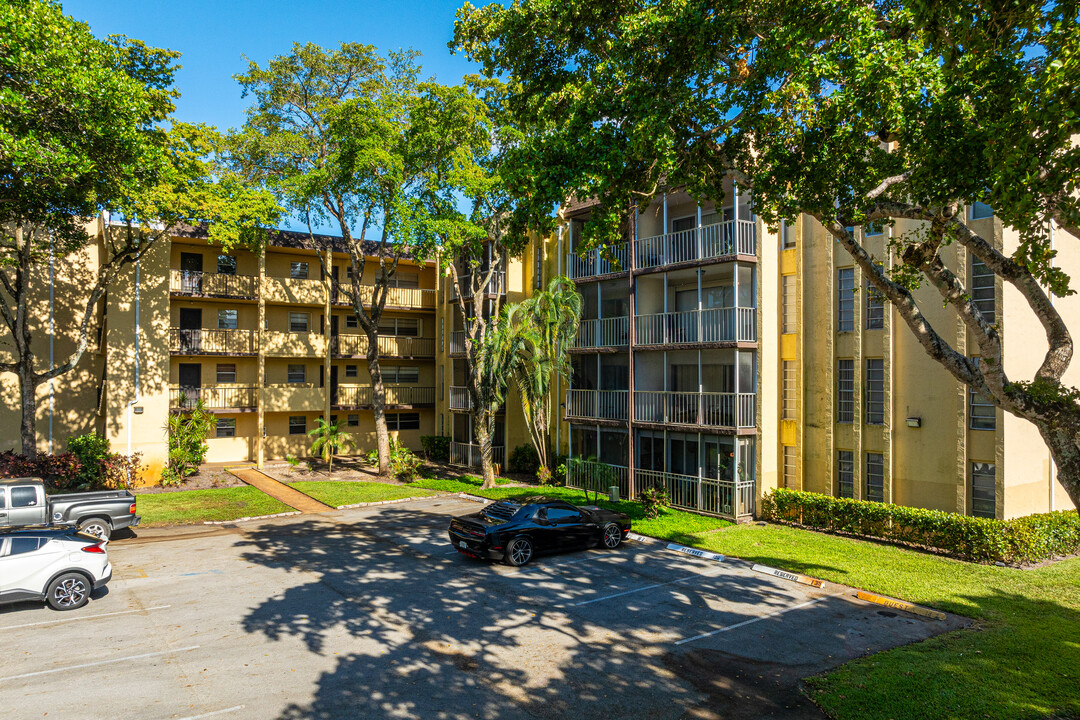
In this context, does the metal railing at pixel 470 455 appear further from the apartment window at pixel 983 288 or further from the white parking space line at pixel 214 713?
the white parking space line at pixel 214 713

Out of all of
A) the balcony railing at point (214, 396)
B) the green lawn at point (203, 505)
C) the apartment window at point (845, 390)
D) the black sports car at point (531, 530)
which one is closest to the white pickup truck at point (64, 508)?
the green lawn at point (203, 505)

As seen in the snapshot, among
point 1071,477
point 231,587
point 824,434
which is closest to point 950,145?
point 1071,477

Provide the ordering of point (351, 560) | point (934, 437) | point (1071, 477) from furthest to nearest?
point (934, 437), point (351, 560), point (1071, 477)

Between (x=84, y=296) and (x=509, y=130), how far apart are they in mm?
19911

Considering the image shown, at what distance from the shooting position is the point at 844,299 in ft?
69.3

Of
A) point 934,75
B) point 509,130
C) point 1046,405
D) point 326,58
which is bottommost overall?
point 1046,405

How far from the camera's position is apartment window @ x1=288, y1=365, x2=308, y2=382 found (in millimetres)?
34188

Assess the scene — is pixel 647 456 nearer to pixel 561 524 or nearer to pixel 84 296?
pixel 561 524

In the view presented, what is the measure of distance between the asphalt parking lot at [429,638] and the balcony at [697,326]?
794 centimetres

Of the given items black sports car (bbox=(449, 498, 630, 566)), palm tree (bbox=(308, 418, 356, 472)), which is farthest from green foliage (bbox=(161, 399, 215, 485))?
black sports car (bbox=(449, 498, 630, 566))

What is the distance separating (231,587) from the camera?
14.1m

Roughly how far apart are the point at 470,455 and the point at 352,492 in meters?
7.40

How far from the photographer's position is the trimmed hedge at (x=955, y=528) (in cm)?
1647

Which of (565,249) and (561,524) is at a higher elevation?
(565,249)
